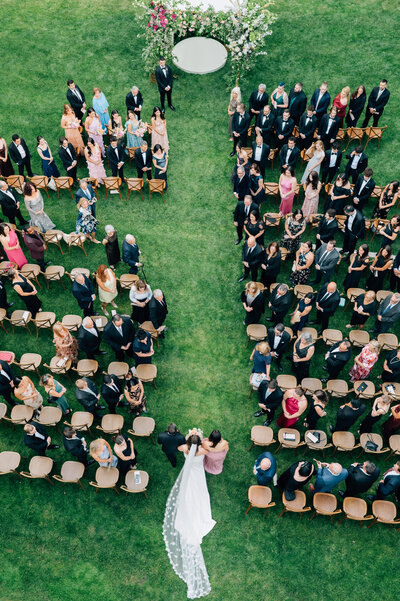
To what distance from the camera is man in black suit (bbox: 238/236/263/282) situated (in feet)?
37.7

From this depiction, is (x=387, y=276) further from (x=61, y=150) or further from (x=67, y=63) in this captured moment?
(x=67, y=63)

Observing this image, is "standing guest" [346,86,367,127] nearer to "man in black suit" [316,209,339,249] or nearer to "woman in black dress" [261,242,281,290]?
"man in black suit" [316,209,339,249]

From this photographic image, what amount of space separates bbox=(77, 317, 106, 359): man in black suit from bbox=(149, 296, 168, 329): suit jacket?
1119 mm

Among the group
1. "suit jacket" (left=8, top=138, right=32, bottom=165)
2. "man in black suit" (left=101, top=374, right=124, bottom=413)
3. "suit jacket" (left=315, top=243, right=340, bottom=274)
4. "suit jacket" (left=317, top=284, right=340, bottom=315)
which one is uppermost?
"suit jacket" (left=8, top=138, right=32, bottom=165)

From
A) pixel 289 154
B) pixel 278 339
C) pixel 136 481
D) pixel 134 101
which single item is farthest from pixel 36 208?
pixel 136 481

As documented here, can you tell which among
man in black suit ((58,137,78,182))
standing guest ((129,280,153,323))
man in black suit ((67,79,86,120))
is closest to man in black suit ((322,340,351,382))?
standing guest ((129,280,153,323))

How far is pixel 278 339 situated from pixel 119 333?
303cm

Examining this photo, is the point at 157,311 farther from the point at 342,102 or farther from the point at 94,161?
the point at 342,102

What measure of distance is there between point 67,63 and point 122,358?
10194 millimetres

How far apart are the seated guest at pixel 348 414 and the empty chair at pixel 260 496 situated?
5.87ft

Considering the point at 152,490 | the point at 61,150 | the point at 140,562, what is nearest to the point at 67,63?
the point at 61,150

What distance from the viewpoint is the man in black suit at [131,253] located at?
38.1 ft

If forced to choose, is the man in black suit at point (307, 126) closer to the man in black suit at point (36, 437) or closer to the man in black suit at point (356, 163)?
the man in black suit at point (356, 163)

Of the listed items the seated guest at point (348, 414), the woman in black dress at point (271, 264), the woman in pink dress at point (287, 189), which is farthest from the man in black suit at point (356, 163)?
the seated guest at point (348, 414)
